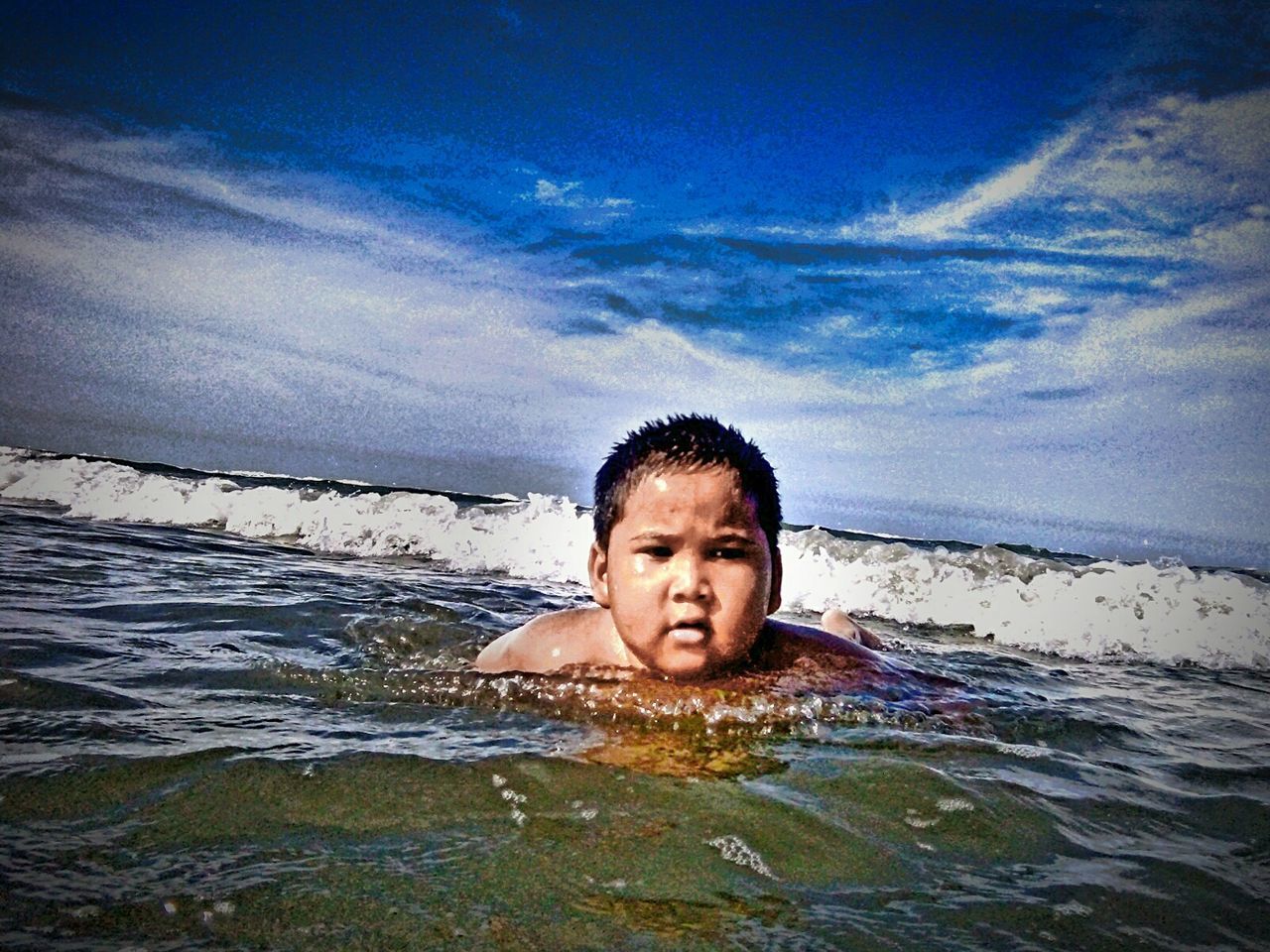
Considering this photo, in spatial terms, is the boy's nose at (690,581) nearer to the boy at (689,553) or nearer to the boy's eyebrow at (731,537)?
the boy at (689,553)

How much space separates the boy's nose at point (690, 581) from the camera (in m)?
3.33

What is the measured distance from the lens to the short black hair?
360 centimetres

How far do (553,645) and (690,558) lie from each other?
1192mm

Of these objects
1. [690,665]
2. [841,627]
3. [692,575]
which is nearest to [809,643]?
[690,665]

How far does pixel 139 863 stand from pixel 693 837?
130 centimetres

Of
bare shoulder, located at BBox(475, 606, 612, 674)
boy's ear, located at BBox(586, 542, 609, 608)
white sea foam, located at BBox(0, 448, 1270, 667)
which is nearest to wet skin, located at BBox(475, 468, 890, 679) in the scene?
boy's ear, located at BBox(586, 542, 609, 608)

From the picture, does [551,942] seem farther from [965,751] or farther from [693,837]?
[965,751]

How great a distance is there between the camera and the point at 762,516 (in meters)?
3.69

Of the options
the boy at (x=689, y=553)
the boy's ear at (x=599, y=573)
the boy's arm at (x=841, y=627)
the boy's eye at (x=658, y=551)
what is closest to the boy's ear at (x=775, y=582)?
the boy at (x=689, y=553)

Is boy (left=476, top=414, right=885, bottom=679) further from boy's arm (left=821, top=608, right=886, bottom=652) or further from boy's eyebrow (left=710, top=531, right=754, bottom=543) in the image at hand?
boy's arm (left=821, top=608, right=886, bottom=652)

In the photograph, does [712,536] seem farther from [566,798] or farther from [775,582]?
[566,798]

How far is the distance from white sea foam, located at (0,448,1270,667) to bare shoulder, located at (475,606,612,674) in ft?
19.0

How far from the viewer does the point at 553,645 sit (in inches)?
166

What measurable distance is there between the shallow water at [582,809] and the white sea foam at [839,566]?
4243 millimetres
